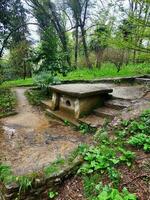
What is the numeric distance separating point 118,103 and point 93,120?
2.78ft

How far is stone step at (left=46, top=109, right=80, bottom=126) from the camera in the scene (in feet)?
18.7

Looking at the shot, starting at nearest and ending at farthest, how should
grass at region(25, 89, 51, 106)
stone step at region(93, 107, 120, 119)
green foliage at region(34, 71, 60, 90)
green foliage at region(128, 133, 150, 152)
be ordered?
1. green foliage at region(128, 133, 150, 152)
2. stone step at region(93, 107, 120, 119)
3. grass at region(25, 89, 51, 106)
4. green foliage at region(34, 71, 60, 90)

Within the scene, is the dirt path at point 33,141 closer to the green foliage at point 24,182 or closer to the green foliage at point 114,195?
the green foliage at point 24,182

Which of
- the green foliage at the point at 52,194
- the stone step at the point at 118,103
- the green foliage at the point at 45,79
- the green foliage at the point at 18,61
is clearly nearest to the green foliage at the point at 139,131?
the stone step at the point at 118,103

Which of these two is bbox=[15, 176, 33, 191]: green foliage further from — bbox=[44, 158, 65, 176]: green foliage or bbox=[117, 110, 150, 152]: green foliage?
bbox=[117, 110, 150, 152]: green foliage

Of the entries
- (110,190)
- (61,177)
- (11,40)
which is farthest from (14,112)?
(11,40)

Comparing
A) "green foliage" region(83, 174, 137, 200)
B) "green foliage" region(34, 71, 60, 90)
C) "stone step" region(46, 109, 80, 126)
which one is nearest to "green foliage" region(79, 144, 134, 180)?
"green foliage" region(83, 174, 137, 200)

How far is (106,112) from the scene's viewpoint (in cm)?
561

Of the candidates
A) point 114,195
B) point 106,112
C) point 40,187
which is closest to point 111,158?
point 114,195

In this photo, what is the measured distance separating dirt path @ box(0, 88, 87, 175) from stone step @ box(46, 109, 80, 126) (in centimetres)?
16

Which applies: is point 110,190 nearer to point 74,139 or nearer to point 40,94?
point 74,139

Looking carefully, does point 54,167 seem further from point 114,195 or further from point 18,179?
point 114,195

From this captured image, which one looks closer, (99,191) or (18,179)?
(99,191)

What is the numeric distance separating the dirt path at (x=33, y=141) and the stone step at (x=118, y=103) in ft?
3.92
